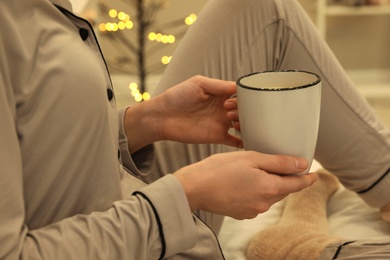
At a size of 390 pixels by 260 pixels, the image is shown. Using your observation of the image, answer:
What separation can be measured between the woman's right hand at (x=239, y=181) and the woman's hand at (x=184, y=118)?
0.20 m

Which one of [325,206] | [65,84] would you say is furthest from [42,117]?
[325,206]

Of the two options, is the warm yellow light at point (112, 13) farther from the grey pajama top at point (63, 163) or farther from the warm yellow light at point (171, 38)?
the grey pajama top at point (63, 163)

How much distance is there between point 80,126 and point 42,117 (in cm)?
5

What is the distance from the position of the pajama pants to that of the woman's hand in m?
0.07

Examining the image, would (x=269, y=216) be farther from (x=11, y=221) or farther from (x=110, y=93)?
(x=11, y=221)

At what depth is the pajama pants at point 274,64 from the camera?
974mm

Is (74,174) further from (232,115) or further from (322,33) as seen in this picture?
(322,33)

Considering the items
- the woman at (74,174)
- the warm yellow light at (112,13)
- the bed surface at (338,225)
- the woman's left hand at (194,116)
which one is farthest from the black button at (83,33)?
the warm yellow light at (112,13)

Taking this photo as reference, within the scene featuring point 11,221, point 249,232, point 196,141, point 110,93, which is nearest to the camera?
point 11,221

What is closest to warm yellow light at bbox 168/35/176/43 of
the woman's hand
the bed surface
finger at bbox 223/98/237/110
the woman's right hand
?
the bed surface

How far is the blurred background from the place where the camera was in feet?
8.86

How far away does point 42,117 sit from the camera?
24.2 inches

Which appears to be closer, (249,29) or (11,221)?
(11,221)

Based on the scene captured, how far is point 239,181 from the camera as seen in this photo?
0.67 meters
